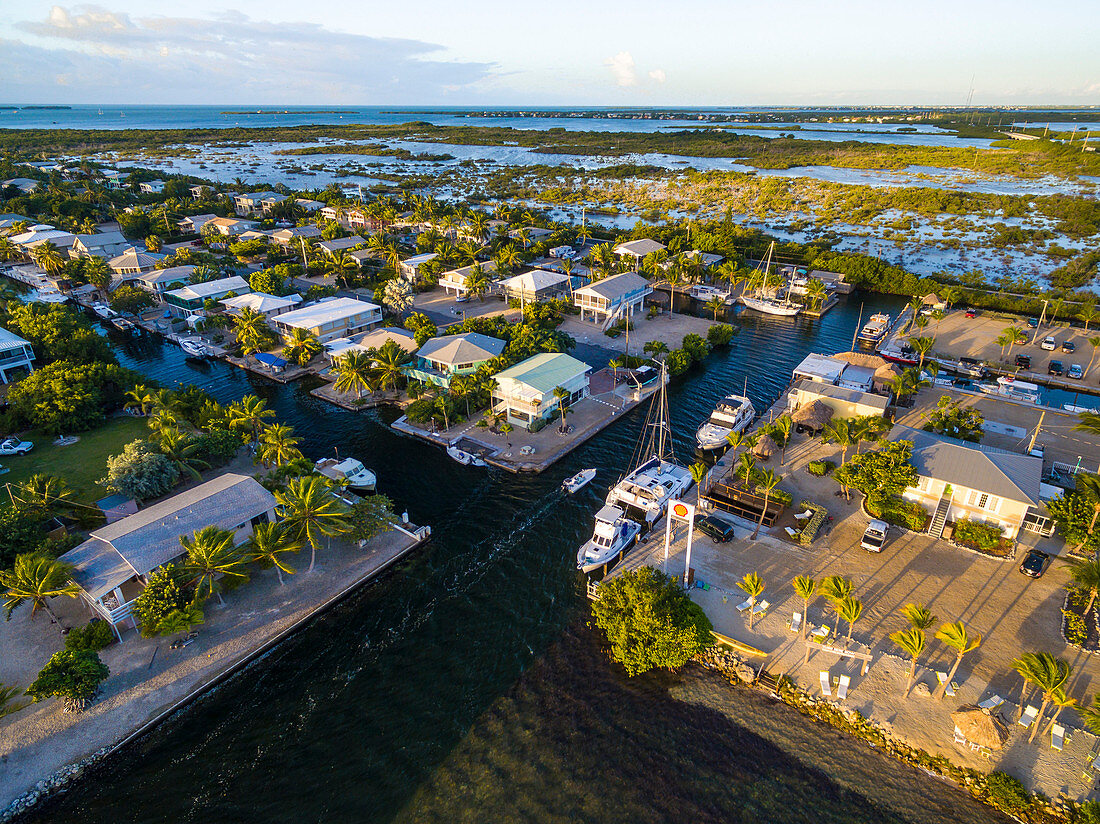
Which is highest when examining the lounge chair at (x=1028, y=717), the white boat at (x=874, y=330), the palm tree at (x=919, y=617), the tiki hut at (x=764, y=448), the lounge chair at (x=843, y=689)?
the white boat at (x=874, y=330)

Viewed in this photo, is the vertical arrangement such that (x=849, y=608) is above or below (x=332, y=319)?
below

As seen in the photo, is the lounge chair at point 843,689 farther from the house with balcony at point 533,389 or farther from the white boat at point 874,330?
the white boat at point 874,330

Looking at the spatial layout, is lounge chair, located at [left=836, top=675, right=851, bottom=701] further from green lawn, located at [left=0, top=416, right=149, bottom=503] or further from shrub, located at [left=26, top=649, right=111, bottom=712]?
green lawn, located at [left=0, top=416, right=149, bottom=503]

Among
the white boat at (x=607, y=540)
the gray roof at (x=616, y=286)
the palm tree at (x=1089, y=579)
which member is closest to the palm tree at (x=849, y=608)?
the palm tree at (x=1089, y=579)

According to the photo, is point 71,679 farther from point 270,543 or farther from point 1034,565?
point 1034,565

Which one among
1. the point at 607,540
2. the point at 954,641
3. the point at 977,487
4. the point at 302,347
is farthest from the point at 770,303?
the point at 302,347

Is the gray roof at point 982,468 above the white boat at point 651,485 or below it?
above

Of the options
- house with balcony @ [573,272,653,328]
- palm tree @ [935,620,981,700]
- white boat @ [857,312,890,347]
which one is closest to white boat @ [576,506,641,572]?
palm tree @ [935,620,981,700]
